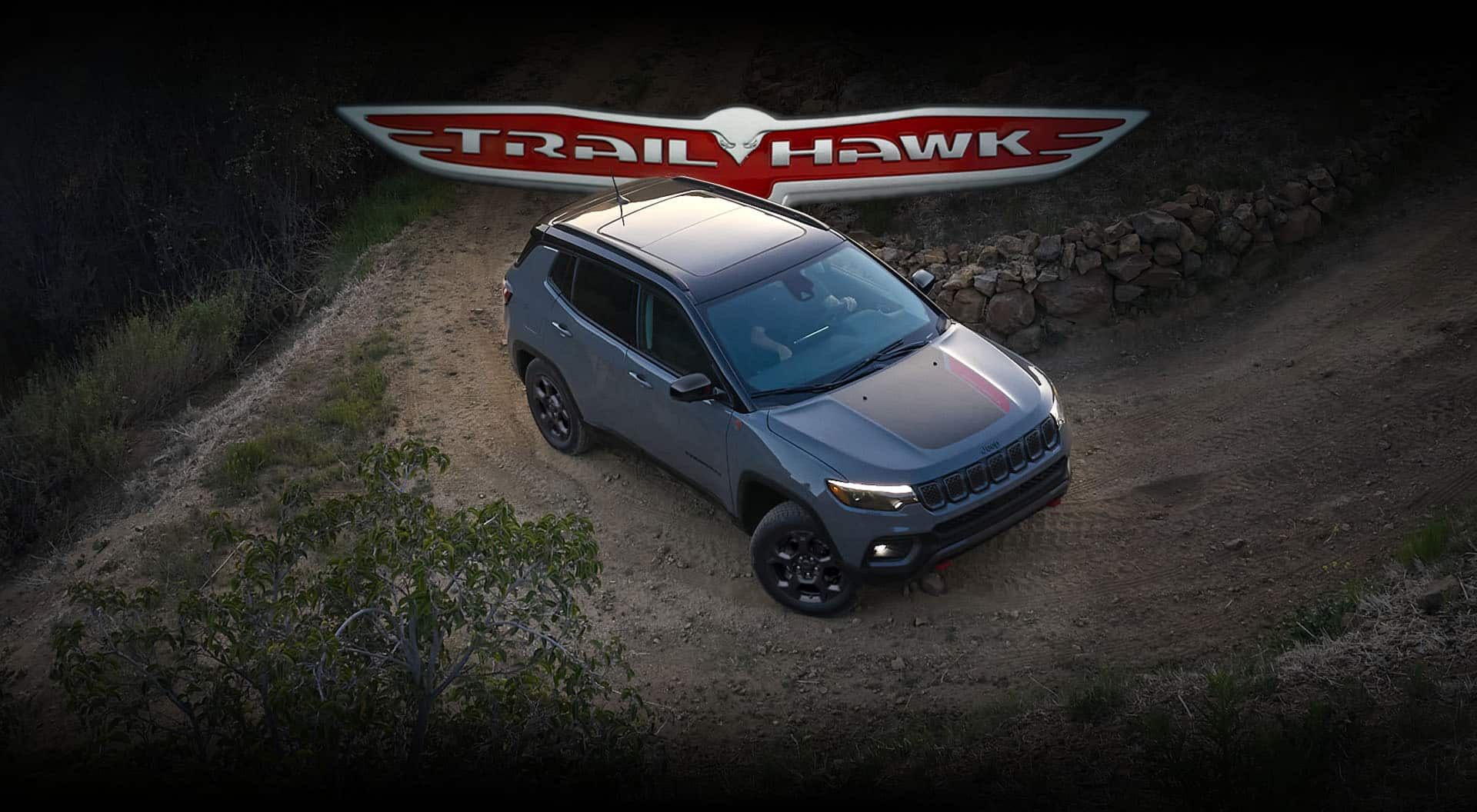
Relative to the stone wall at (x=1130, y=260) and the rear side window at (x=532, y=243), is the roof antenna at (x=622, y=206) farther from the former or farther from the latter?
the stone wall at (x=1130, y=260)

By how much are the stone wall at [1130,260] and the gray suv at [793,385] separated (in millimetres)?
2034

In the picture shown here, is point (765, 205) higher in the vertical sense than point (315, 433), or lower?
higher

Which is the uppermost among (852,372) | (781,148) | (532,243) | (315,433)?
(781,148)

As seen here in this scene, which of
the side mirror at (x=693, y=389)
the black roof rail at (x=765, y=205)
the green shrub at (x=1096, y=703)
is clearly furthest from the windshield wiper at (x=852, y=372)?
the green shrub at (x=1096, y=703)

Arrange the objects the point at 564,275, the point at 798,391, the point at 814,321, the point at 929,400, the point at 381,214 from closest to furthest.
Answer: the point at 929,400, the point at 798,391, the point at 814,321, the point at 564,275, the point at 381,214

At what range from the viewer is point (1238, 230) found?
375 inches

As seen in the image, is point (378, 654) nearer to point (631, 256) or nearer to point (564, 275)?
point (631, 256)

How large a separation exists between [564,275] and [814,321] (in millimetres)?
1969

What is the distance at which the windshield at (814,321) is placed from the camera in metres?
6.95

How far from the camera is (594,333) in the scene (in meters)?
7.78

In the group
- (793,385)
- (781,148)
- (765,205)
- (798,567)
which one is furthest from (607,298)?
(781,148)

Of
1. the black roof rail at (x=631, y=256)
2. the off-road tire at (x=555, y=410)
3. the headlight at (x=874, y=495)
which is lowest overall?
the off-road tire at (x=555, y=410)

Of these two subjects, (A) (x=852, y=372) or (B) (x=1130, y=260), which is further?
(B) (x=1130, y=260)

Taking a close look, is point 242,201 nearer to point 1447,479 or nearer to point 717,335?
point 717,335
